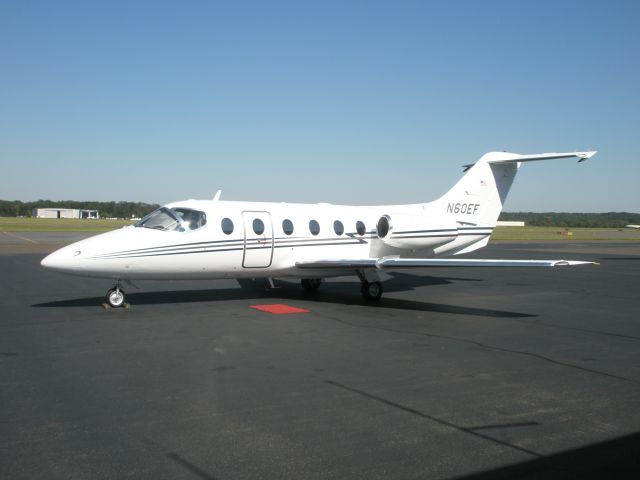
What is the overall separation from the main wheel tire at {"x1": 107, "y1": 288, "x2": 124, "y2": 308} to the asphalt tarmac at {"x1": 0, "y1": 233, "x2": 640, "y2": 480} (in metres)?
0.54

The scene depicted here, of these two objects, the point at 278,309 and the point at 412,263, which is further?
the point at 412,263

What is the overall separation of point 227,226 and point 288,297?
279cm

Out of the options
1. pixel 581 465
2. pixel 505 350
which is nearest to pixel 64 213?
pixel 505 350

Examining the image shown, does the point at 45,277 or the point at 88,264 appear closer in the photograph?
the point at 88,264

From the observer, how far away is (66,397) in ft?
20.9

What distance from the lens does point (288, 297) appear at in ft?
50.8

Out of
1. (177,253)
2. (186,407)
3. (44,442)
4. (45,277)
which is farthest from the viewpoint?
(45,277)

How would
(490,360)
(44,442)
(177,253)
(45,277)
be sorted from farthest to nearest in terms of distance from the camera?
(45,277), (177,253), (490,360), (44,442)

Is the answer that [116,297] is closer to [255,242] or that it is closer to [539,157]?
[255,242]

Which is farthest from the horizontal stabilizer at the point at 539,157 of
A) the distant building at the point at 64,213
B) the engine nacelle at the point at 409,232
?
the distant building at the point at 64,213

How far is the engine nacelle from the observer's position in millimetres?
16438

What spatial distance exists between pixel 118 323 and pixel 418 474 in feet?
25.8

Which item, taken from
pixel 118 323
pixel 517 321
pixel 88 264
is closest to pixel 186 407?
pixel 118 323

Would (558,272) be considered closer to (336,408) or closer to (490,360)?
(490,360)
